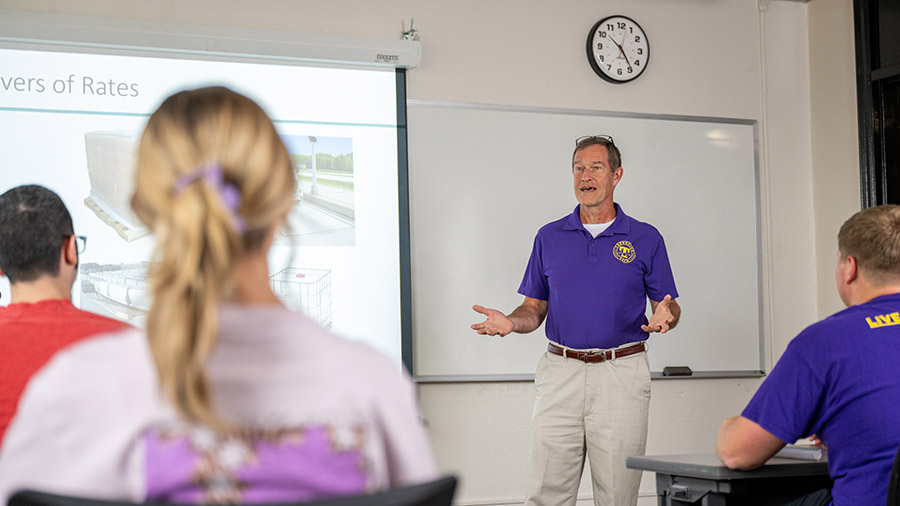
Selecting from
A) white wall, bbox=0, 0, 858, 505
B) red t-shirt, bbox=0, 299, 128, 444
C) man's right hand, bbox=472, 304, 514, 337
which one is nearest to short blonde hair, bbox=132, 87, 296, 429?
red t-shirt, bbox=0, 299, 128, 444

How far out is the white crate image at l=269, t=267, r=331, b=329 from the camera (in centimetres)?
397

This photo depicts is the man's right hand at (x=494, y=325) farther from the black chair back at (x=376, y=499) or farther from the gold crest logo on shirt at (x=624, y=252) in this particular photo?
the black chair back at (x=376, y=499)

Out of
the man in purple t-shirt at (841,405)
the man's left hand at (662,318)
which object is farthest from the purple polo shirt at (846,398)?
the man's left hand at (662,318)

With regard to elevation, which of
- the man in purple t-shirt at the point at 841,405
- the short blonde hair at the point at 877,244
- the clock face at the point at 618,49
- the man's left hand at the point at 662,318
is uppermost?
the clock face at the point at 618,49

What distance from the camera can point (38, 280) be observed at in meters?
1.80

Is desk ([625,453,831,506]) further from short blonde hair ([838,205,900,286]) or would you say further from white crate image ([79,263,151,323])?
white crate image ([79,263,151,323])

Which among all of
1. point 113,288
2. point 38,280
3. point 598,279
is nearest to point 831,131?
point 598,279

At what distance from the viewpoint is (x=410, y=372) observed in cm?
415

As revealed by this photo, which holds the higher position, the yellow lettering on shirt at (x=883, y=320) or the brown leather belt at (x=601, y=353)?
the yellow lettering on shirt at (x=883, y=320)

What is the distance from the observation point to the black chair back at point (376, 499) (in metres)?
0.83

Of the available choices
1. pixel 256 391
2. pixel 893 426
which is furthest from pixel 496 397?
pixel 256 391

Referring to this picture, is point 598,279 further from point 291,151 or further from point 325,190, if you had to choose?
point 325,190

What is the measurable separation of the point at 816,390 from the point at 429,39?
2.89 metres

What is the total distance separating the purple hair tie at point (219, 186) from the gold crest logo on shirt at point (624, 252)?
259 cm
